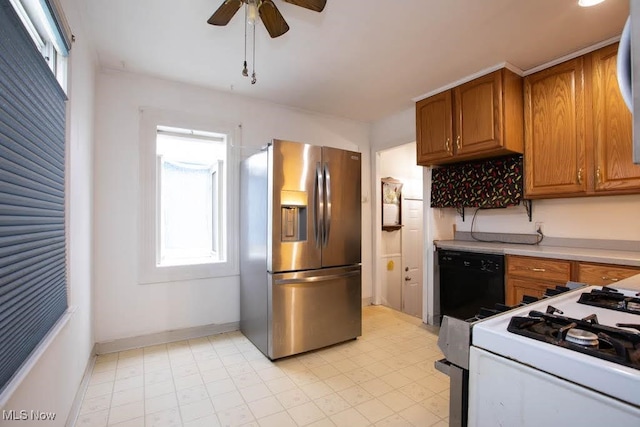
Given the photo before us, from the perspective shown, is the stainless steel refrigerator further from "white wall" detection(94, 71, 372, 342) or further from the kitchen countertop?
the kitchen countertop

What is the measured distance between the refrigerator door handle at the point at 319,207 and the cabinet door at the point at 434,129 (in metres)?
1.17

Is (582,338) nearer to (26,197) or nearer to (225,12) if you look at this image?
(26,197)

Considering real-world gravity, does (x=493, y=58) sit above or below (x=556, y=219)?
above

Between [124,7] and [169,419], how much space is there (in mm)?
2442

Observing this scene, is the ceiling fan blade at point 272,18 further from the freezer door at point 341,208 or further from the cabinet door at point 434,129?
the cabinet door at point 434,129

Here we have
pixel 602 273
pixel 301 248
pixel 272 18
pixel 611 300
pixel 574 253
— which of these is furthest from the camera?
pixel 301 248

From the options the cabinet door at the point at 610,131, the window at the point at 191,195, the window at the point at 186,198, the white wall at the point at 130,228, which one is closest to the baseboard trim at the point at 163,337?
the white wall at the point at 130,228

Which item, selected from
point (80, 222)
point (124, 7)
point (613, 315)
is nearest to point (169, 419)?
point (80, 222)

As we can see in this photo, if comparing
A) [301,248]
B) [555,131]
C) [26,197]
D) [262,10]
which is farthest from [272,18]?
[555,131]

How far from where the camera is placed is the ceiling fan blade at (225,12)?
162cm

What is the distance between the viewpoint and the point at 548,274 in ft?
7.36

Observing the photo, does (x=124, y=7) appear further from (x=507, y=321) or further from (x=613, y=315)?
(x=613, y=315)

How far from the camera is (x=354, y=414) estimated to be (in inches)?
70.1

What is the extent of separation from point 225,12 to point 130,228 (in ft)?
6.32
